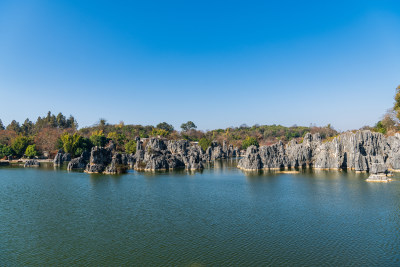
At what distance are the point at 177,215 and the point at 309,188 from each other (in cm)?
2370

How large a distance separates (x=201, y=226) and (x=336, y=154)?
5469 cm

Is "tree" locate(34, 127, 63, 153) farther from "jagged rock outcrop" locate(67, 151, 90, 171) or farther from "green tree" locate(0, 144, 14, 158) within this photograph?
"jagged rock outcrop" locate(67, 151, 90, 171)

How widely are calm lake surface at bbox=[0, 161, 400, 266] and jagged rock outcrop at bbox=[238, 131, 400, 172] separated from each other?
22.0m

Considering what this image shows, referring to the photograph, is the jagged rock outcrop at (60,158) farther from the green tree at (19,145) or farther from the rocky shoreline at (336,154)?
the rocky shoreline at (336,154)

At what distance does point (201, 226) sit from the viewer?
2448cm

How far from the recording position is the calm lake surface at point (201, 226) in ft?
61.3

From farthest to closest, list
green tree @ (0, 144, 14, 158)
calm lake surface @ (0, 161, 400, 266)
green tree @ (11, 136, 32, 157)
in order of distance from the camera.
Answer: green tree @ (11, 136, 32, 157)
green tree @ (0, 144, 14, 158)
calm lake surface @ (0, 161, 400, 266)

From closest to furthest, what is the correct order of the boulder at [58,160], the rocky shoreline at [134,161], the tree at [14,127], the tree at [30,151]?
the rocky shoreline at [134,161] < the boulder at [58,160] < the tree at [30,151] < the tree at [14,127]

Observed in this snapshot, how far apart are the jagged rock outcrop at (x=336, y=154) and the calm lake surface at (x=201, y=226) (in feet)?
72.2

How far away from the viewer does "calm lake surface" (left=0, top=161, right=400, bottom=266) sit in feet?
61.3

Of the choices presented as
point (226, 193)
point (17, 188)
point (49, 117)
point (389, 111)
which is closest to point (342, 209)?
point (226, 193)

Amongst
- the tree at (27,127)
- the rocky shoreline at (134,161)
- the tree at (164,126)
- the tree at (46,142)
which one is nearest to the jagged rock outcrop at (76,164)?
the rocky shoreline at (134,161)

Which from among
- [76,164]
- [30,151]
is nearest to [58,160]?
[30,151]

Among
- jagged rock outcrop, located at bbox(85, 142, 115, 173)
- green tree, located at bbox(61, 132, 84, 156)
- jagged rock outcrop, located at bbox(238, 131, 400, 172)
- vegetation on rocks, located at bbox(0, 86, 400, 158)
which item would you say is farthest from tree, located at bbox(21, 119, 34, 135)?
jagged rock outcrop, located at bbox(238, 131, 400, 172)
